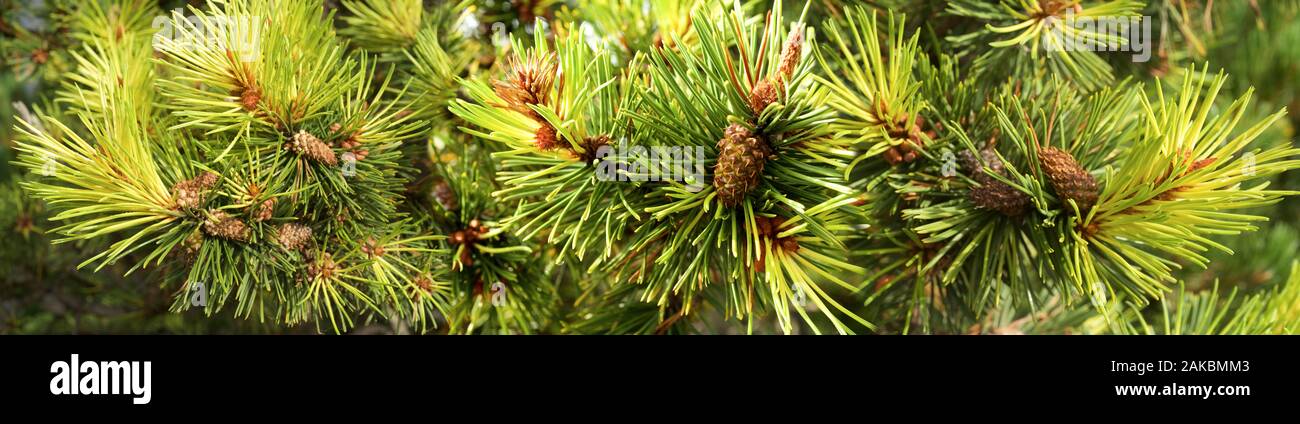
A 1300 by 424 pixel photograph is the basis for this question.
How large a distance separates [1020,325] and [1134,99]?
0.16 metres

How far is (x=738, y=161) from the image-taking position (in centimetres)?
28

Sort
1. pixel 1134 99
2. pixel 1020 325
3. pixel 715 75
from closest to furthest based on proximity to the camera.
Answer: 1. pixel 715 75
2. pixel 1134 99
3. pixel 1020 325

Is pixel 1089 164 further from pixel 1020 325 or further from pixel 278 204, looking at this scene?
pixel 278 204

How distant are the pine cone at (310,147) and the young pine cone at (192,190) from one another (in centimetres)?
3

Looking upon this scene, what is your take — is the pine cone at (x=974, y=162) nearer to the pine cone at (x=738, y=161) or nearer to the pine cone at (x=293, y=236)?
the pine cone at (x=738, y=161)

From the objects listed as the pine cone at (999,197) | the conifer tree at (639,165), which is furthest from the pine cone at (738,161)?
the pine cone at (999,197)

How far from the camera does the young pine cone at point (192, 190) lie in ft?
0.98

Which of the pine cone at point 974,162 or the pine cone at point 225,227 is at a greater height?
the pine cone at point 974,162

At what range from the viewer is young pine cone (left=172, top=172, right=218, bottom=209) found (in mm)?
299

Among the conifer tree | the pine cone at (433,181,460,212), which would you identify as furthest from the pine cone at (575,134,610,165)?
the pine cone at (433,181,460,212)

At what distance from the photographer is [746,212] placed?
0.28 meters

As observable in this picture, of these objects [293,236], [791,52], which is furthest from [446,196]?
[791,52]

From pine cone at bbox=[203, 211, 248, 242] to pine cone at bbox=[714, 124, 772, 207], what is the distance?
0.17 m
